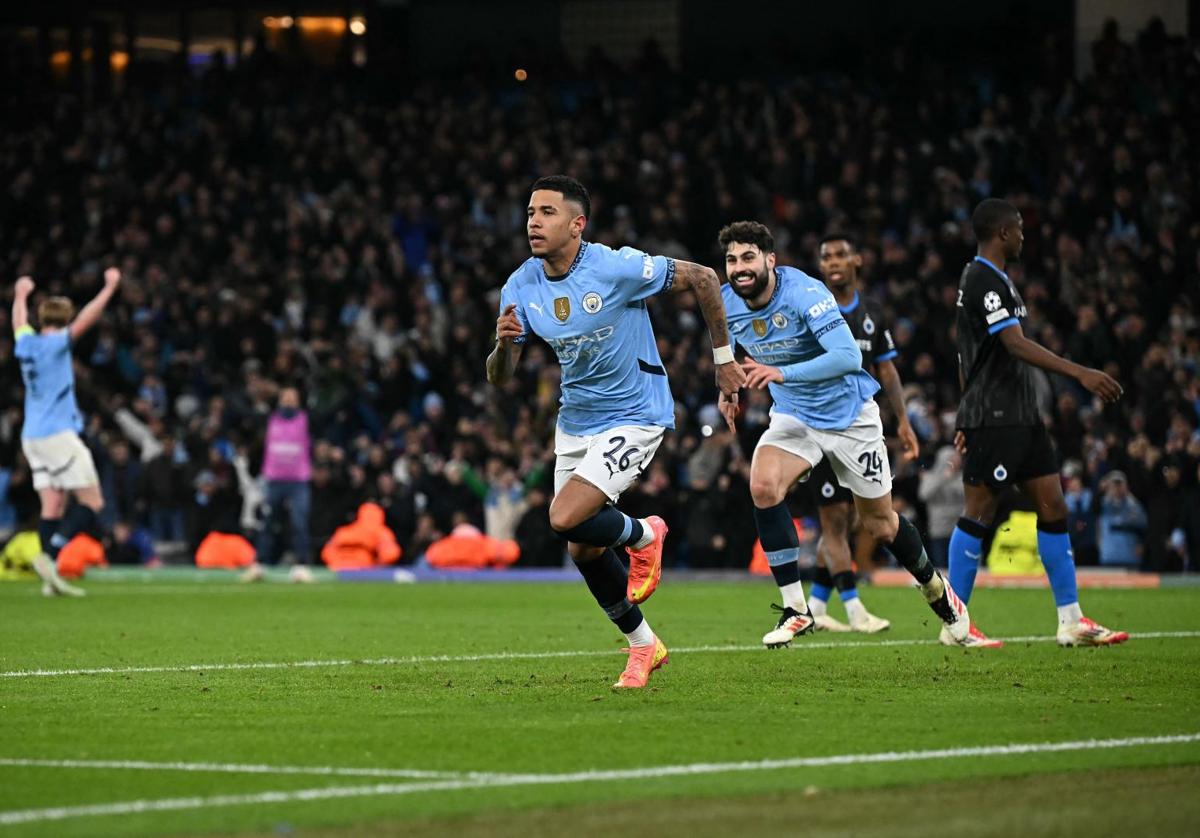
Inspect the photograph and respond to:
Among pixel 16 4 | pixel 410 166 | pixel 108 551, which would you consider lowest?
pixel 108 551

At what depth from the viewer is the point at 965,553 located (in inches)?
482

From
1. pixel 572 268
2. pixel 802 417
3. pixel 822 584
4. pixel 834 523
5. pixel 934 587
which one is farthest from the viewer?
pixel 822 584

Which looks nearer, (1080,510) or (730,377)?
(730,377)

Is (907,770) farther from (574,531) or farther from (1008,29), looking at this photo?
(1008,29)

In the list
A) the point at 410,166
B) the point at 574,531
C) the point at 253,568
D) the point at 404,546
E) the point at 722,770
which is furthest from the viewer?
the point at 410,166

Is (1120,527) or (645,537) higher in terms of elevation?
(645,537)

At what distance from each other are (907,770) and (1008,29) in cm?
2599

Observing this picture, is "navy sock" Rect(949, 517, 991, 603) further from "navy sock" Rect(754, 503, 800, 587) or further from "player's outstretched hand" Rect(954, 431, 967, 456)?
"navy sock" Rect(754, 503, 800, 587)

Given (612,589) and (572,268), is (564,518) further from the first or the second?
(572,268)

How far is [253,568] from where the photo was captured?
23.5 metres

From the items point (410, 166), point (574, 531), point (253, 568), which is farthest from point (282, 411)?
point (574, 531)

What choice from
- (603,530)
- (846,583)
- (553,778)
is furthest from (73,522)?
(553,778)

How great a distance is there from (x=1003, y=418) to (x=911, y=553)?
101cm

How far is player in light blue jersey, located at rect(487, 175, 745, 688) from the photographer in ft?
31.6
